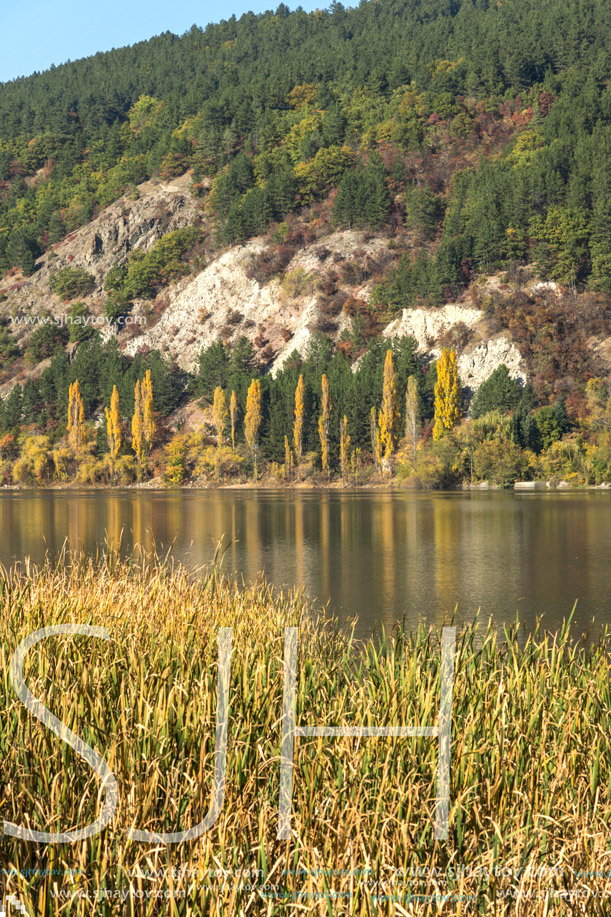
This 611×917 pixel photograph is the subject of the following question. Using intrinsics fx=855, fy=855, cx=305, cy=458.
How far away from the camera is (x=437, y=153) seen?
6280 inches

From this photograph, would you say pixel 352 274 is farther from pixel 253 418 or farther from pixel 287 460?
pixel 287 460

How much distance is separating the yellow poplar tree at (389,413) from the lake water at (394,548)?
4306 cm

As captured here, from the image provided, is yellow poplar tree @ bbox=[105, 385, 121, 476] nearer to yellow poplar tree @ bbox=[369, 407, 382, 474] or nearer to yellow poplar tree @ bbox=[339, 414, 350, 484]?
yellow poplar tree @ bbox=[339, 414, 350, 484]

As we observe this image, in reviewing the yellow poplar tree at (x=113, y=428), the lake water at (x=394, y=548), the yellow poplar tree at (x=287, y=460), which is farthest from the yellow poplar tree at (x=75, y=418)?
the lake water at (x=394, y=548)

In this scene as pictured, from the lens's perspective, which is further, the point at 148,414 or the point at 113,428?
the point at 148,414

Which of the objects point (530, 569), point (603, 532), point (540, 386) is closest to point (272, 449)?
point (540, 386)

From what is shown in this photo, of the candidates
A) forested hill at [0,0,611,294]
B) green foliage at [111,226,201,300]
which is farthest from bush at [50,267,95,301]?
forested hill at [0,0,611,294]

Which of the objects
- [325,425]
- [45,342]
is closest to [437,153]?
[325,425]

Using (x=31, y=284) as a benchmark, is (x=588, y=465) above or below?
below

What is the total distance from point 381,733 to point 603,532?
3462cm

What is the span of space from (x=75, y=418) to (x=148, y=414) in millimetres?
12289

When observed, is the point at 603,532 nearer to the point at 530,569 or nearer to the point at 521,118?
the point at 530,569

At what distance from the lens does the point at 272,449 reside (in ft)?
367

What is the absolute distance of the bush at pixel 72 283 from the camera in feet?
529
